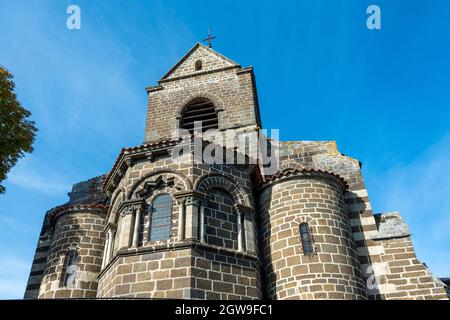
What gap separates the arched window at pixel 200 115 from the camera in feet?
61.1

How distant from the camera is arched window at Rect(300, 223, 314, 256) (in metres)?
11.0

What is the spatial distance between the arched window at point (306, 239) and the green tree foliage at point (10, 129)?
10.1m

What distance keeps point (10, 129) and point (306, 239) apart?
425 inches

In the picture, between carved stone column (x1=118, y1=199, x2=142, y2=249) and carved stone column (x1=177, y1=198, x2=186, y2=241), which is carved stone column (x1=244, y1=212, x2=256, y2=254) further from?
carved stone column (x1=118, y1=199, x2=142, y2=249)

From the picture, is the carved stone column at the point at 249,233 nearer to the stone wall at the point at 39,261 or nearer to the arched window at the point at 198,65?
the stone wall at the point at 39,261

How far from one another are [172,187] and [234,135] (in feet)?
22.0

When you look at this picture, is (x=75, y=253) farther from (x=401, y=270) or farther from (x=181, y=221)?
(x=401, y=270)

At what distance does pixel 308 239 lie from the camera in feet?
37.0

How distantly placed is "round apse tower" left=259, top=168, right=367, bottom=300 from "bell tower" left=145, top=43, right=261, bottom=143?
5.72 metres

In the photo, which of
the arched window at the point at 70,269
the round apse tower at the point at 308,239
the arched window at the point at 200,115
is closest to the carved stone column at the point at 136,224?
the arched window at the point at 70,269

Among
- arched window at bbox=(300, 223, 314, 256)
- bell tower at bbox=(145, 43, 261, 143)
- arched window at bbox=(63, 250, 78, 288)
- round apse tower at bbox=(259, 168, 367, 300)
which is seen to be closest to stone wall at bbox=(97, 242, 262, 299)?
round apse tower at bbox=(259, 168, 367, 300)

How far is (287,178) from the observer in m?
12.4
